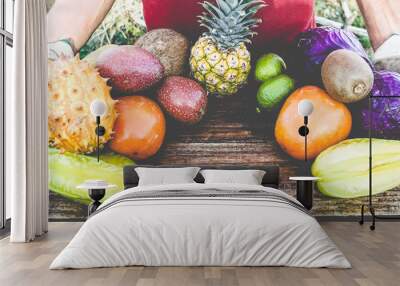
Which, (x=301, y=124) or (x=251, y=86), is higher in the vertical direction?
(x=251, y=86)

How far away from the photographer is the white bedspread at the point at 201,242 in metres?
4.55

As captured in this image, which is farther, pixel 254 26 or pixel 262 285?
pixel 254 26

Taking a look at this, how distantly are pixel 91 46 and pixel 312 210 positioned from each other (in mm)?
3568

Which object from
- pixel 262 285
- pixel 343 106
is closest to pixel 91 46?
pixel 343 106

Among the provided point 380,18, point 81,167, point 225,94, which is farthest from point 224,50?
point 81,167

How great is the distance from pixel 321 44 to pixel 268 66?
749 mm

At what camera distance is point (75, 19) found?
24.8 feet

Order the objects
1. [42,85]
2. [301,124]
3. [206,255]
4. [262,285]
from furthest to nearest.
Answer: [301,124] < [42,85] < [206,255] < [262,285]

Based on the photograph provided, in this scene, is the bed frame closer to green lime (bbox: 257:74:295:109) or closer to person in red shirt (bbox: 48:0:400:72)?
green lime (bbox: 257:74:295:109)

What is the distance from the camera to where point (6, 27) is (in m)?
6.86

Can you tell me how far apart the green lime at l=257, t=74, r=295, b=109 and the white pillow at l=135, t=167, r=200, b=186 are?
1.29 m

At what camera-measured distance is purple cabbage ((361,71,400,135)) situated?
7.47 metres

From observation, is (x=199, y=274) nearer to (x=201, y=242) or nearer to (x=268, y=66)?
(x=201, y=242)

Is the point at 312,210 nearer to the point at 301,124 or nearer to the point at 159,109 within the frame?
the point at 301,124
